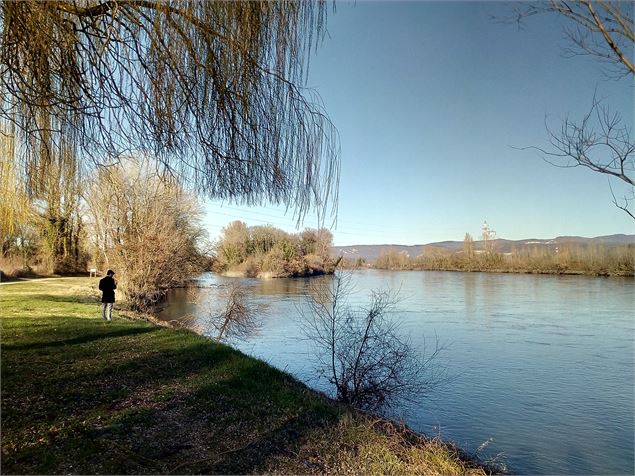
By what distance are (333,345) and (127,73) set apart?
24.0ft

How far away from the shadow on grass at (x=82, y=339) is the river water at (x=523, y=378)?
3.13m

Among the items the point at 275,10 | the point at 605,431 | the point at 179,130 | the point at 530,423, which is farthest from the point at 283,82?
the point at 605,431

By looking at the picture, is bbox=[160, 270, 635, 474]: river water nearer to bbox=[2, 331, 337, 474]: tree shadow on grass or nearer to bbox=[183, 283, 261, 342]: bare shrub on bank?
bbox=[183, 283, 261, 342]: bare shrub on bank

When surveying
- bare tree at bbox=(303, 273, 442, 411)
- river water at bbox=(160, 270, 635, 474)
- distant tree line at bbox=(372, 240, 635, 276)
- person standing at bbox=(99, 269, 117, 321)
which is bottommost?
river water at bbox=(160, 270, 635, 474)

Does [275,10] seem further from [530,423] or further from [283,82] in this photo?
[530,423]

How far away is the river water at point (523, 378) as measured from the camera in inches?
275

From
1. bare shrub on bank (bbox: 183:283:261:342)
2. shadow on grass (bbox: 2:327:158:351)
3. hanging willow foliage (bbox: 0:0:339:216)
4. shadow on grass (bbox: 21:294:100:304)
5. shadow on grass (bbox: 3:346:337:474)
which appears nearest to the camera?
hanging willow foliage (bbox: 0:0:339:216)

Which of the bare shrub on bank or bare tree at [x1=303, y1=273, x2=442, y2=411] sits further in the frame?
the bare shrub on bank

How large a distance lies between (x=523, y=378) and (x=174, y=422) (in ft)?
29.4

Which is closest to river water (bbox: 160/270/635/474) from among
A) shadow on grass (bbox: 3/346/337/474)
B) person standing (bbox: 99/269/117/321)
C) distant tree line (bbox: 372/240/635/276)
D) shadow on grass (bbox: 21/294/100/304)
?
shadow on grass (bbox: 3/346/337/474)

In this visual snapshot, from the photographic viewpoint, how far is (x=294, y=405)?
5.95 meters

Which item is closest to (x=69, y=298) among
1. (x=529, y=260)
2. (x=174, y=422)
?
(x=174, y=422)

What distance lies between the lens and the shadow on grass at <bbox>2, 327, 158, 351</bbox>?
25.0 ft

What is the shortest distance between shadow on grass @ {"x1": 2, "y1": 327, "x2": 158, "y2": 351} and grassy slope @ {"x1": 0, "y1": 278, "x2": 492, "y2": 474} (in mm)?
80
